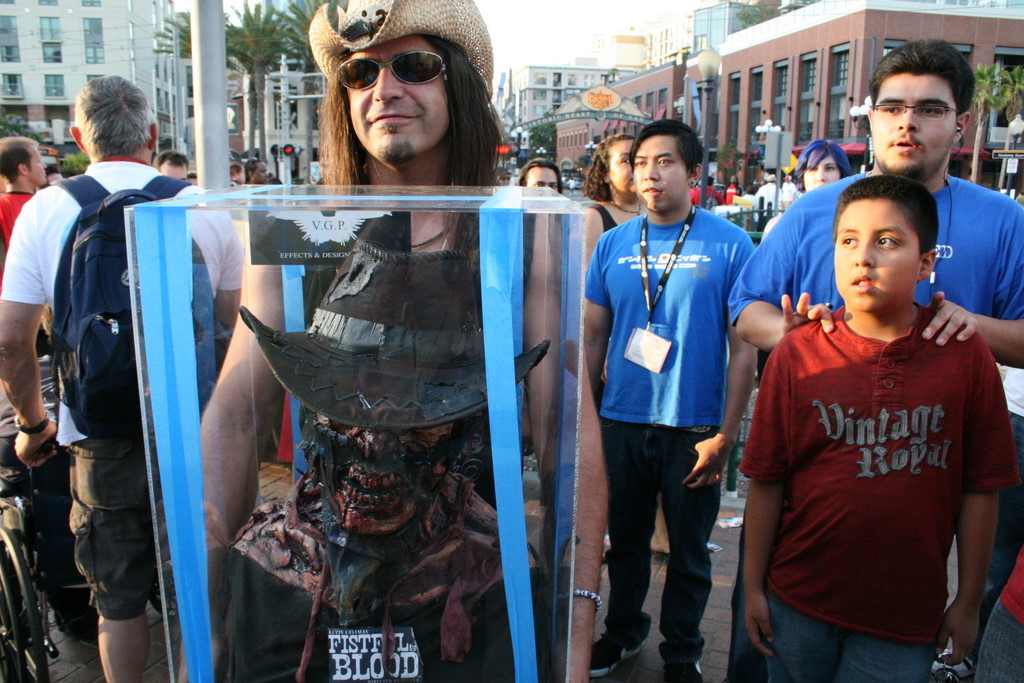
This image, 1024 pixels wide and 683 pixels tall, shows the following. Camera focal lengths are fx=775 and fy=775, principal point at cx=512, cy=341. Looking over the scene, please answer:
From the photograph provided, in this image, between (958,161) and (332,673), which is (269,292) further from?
(958,161)

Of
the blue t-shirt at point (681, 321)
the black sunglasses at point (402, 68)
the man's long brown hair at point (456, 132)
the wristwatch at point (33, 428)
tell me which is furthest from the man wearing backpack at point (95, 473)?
the blue t-shirt at point (681, 321)

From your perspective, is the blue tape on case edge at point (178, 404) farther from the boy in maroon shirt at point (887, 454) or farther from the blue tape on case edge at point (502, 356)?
the boy in maroon shirt at point (887, 454)

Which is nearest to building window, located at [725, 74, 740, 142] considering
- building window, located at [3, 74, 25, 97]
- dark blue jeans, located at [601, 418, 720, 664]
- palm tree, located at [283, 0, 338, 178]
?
palm tree, located at [283, 0, 338, 178]

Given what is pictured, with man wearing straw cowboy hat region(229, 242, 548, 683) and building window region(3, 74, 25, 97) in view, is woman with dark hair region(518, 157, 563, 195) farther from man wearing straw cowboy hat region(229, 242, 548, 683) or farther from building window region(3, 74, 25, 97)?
building window region(3, 74, 25, 97)

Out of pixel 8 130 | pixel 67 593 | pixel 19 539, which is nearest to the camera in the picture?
pixel 19 539

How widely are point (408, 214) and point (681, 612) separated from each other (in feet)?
8.70

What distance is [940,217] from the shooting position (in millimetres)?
2201

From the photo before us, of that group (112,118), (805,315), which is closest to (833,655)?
(805,315)

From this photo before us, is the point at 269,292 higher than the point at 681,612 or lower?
higher

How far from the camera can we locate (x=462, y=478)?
3.96 ft

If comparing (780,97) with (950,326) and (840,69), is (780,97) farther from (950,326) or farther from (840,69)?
(950,326)

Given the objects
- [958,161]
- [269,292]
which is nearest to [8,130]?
[958,161]

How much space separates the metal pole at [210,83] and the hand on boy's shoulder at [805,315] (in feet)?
11.4

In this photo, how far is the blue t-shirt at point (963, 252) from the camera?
7.05ft
